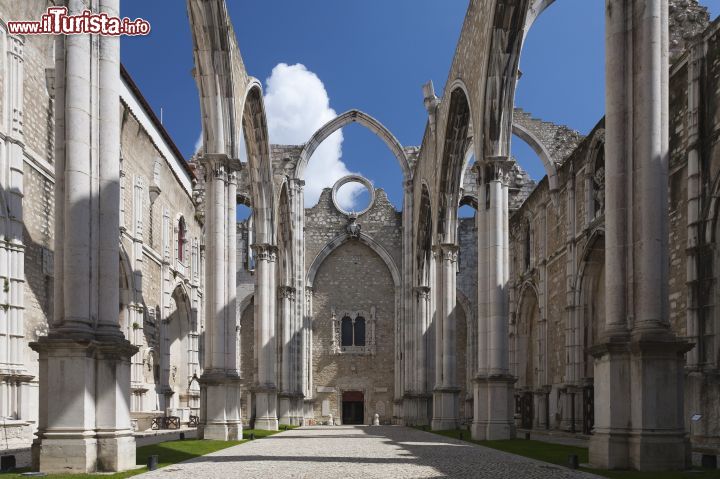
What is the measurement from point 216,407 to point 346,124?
21812 millimetres

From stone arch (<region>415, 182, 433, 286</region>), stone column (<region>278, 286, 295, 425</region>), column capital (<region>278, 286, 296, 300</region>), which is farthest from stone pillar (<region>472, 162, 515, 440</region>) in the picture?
column capital (<region>278, 286, 296, 300</region>)

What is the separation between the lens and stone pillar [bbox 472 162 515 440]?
1658cm

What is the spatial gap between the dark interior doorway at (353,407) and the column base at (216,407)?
846 inches

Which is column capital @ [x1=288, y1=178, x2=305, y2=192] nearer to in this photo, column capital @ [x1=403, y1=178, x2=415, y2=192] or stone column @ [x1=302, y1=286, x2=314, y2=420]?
column capital @ [x1=403, y1=178, x2=415, y2=192]

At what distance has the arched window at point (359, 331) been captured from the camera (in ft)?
125

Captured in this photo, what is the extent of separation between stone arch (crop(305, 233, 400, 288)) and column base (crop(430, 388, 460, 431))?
48.4ft

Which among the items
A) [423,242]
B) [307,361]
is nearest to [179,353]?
[307,361]

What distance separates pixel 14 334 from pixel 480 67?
11835 mm

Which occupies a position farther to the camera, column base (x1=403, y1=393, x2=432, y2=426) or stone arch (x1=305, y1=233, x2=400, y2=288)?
stone arch (x1=305, y1=233, x2=400, y2=288)

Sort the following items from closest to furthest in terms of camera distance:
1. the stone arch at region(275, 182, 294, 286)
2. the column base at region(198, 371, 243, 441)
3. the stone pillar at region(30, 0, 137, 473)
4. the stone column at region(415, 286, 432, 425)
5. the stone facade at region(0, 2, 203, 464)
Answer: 1. the stone pillar at region(30, 0, 137, 473)
2. the stone facade at region(0, 2, 203, 464)
3. the column base at region(198, 371, 243, 441)
4. the stone column at region(415, 286, 432, 425)
5. the stone arch at region(275, 182, 294, 286)

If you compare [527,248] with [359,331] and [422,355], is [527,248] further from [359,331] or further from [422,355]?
[359,331]

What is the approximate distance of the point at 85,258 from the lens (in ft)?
30.6

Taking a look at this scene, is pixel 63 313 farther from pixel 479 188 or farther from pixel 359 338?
pixel 359 338

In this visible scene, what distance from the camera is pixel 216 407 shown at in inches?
651
